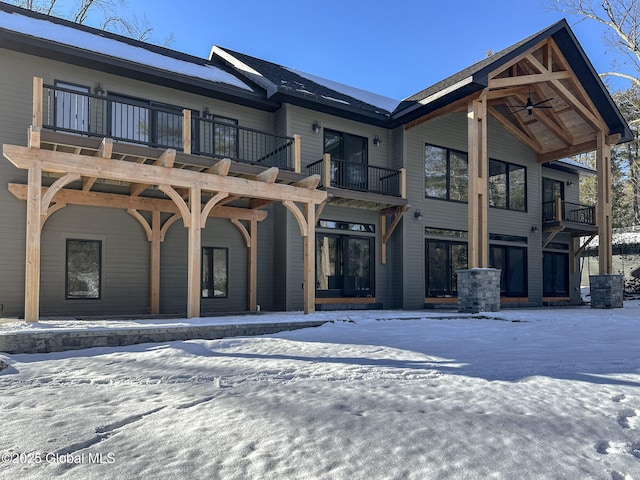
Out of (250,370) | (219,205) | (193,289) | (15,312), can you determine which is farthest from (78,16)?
(250,370)

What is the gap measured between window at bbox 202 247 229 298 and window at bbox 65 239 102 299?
7.79 feet

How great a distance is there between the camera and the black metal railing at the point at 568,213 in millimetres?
17336

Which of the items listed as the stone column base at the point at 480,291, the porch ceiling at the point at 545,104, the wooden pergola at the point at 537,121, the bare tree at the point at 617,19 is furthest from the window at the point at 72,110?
the bare tree at the point at 617,19

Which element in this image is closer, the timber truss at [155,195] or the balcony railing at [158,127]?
the timber truss at [155,195]

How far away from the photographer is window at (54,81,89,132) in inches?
382

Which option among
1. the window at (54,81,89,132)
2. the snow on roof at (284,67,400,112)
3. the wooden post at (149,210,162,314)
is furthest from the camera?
the snow on roof at (284,67,400,112)

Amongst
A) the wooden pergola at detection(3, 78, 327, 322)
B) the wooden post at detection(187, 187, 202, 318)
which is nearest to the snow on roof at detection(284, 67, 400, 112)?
the wooden pergola at detection(3, 78, 327, 322)

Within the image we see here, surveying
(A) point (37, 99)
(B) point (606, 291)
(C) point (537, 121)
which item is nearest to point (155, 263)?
(A) point (37, 99)

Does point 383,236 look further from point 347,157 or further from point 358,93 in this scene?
point 358,93

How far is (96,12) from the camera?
21188 millimetres

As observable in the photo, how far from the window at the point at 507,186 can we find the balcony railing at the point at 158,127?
25.8 feet

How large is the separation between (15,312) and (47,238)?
1536mm

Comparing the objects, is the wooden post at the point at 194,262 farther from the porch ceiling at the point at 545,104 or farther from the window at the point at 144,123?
the porch ceiling at the point at 545,104

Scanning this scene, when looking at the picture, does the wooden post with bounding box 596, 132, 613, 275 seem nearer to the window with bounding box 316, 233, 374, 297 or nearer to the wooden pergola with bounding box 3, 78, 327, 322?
the window with bounding box 316, 233, 374, 297
